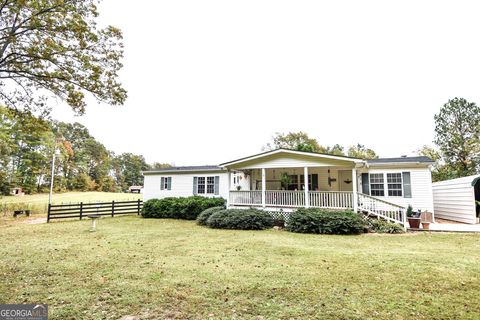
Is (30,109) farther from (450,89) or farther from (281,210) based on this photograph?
A: (450,89)

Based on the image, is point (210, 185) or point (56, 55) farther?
point (210, 185)

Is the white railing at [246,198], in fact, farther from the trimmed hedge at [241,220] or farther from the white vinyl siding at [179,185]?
the white vinyl siding at [179,185]

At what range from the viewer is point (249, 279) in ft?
15.7

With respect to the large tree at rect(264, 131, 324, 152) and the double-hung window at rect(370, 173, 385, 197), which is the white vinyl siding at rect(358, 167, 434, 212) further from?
the large tree at rect(264, 131, 324, 152)

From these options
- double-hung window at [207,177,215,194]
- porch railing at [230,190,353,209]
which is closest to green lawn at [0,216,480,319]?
porch railing at [230,190,353,209]

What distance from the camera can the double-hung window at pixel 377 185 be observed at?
13.9 metres

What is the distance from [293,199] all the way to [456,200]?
9.06 m

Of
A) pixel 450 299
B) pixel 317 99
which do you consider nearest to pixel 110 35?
pixel 450 299

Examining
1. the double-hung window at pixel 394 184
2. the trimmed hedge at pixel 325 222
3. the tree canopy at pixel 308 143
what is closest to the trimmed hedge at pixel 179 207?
the trimmed hedge at pixel 325 222

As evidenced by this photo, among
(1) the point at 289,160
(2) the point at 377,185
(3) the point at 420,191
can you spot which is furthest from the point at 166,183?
(3) the point at 420,191

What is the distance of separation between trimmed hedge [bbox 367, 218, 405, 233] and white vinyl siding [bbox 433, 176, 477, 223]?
480 centimetres

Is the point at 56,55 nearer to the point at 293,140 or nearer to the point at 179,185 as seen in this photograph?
the point at 179,185

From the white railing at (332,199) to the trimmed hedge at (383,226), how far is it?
1312 mm

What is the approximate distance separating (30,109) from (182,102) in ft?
60.7
